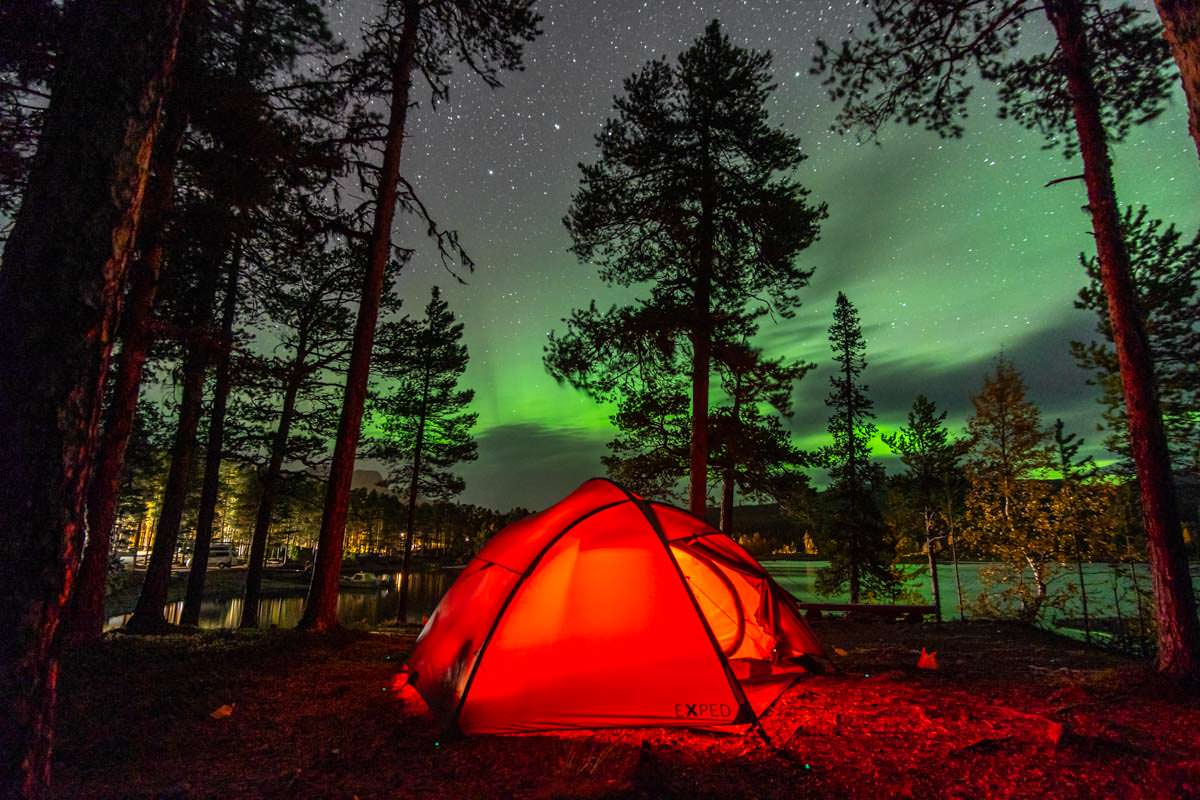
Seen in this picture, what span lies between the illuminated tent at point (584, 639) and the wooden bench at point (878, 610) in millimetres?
7180

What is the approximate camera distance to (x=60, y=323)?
94.7 inches

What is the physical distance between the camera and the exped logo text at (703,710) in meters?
4.23

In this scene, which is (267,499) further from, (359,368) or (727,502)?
(727,502)

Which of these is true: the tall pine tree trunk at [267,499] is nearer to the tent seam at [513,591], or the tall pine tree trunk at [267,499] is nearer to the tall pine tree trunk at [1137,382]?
the tent seam at [513,591]

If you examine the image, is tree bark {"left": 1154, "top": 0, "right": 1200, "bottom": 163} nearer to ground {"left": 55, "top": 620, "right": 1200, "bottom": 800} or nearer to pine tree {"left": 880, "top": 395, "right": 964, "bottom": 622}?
ground {"left": 55, "top": 620, "right": 1200, "bottom": 800}

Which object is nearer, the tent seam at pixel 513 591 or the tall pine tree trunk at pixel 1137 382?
the tent seam at pixel 513 591

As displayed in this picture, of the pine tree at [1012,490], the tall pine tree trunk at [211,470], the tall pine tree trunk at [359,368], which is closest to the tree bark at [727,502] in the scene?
the pine tree at [1012,490]

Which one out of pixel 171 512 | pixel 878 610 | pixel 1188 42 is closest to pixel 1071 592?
pixel 878 610

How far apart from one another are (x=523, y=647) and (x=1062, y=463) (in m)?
25.0

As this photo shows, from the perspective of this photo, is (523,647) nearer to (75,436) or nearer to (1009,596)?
(75,436)

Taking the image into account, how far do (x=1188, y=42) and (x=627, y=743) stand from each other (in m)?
6.02

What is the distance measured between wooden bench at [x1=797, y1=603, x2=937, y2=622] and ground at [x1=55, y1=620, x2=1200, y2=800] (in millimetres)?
5568

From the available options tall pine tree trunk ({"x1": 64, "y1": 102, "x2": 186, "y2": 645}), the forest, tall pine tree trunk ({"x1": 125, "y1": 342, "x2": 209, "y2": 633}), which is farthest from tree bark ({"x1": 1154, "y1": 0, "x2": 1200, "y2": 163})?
tall pine tree trunk ({"x1": 125, "y1": 342, "x2": 209, "y2": 633})

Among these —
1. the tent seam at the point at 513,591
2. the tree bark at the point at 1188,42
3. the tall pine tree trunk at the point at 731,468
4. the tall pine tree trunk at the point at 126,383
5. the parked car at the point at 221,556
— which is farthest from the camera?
the parked car at the point at 221,556
